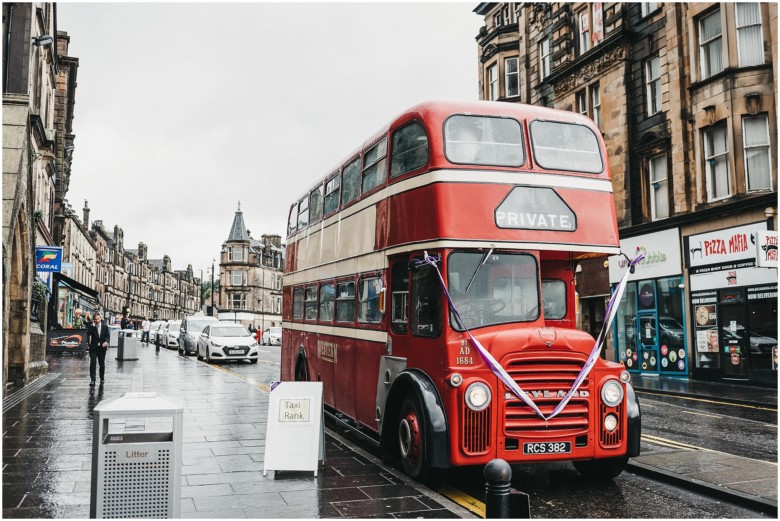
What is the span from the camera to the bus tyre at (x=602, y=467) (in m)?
7.53

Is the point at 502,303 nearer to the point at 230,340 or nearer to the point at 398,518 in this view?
the point at 398,518

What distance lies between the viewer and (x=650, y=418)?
12898mm

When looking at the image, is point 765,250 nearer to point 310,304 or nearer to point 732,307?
point 732,307

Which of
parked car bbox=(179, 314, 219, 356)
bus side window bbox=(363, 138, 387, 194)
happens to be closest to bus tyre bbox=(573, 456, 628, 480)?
bus side window bbox=(363, 138, 387, 194)

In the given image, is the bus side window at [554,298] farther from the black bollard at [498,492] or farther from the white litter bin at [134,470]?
the white litter bin at [134,470]

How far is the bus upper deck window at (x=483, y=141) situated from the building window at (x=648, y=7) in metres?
19.8

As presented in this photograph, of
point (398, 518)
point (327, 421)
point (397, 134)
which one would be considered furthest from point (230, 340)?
point (398, 518)

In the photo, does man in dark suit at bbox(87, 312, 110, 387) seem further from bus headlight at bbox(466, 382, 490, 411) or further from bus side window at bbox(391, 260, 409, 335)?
bus headlight at bbox(466, 382, 490, 411)

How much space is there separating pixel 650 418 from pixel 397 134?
7.74m

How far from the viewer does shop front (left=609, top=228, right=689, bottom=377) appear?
23.3m

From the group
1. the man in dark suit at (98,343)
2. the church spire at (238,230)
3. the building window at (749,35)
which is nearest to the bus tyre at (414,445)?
the man in dark suit at (98,343)

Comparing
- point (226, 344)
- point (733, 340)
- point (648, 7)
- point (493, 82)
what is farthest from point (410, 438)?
point (493, 82)

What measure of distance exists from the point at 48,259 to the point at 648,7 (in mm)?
22761

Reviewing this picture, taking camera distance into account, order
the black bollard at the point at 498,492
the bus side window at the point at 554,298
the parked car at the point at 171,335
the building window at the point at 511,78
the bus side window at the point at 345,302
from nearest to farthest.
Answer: the black bollard at the point at 498,492 → the bus side window at the point at 554,298 → the bus side window at the point at 345,302 → the building window at the point at 511,78 → the parked car at the point at 171,335
